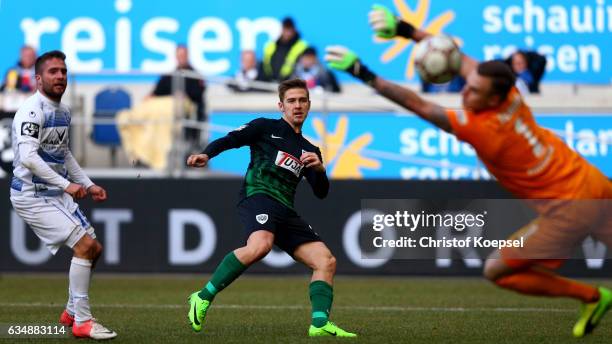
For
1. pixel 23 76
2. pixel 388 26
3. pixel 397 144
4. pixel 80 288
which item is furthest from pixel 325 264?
pixel 23 76

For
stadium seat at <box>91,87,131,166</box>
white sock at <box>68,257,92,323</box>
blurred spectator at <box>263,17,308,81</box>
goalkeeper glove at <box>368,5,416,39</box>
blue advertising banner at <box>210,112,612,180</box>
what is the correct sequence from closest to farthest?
goalkeeper glove at <box>368,5,416,39</box>
white sock at <box>68,257,92,323</box>
stadium seat at <box>91,87,131,166</box>
blue advertising banner at <box>210,112,612,180</box>
blurred spectator at <box>263,17,308,81</box>

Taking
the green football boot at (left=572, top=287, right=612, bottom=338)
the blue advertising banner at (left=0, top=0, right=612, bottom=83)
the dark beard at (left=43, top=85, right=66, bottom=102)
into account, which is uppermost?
the blue advertising banner at (left=0, top=0, right=612, bottom=83)

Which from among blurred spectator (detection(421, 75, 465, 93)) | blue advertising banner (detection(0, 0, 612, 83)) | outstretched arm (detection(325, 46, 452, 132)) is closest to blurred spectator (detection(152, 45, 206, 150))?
blue advertising banner (detection(0, 0, 612, 83))

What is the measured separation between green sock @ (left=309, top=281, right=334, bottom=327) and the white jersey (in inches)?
78.7

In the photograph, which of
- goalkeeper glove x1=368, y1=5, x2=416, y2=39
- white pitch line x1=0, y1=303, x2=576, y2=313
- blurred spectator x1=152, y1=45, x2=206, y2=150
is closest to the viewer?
goalkeeper glove x1=368, y1=5, x2=416, y2=39

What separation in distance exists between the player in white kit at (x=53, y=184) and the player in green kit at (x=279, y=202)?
0.87 meters

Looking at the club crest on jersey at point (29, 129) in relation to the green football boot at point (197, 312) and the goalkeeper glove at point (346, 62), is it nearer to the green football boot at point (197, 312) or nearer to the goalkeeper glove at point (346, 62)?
the green football boot at point (197, 312)

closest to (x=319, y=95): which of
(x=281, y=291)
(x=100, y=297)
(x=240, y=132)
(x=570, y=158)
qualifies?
(x=281, y=291)

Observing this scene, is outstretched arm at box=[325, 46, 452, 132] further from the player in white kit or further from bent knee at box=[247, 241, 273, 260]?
the player in white kit

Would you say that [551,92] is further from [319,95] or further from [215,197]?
[215,197]

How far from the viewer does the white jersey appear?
1038 cm

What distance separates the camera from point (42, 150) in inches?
420

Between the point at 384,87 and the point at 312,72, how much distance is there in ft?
33.7

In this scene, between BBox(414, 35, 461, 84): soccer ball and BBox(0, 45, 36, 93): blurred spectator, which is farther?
BBox(0, 45, 36, 93): blurred spectator
